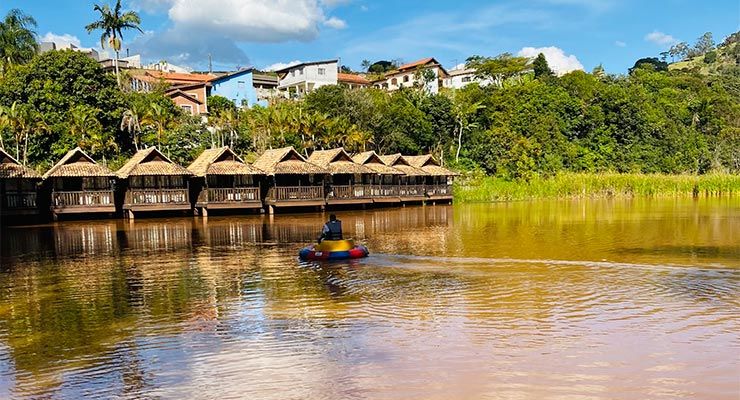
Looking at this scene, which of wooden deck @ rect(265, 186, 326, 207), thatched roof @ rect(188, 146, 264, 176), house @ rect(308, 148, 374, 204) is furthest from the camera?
house @ rect(308, 148, 374, 204)

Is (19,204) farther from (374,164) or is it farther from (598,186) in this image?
(598,186)

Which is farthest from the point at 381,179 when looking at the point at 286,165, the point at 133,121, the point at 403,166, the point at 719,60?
the point at 719,60

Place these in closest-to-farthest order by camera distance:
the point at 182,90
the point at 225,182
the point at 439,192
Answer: the point at 225,182 < the point at 439,192 < the point at 182,90

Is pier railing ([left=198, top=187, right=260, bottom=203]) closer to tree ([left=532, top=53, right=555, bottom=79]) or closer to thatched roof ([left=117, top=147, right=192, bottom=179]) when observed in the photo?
thatched roof ([left=117, top=147, right=192, bottom=179])

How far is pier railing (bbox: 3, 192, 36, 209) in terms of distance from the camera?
3177 centimetres

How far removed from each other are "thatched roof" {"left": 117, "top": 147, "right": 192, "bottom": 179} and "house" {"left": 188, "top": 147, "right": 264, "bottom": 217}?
1.26 meters

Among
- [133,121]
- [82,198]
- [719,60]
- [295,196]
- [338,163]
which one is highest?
[719,60]

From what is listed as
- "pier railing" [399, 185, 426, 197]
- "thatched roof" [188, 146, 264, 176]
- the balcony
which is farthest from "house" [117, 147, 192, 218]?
Result: "pier railing" [399, 185, 426, 197]

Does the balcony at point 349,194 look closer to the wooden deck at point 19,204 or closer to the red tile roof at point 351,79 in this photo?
the wooden deck at point 19,204

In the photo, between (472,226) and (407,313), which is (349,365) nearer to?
(407,313)

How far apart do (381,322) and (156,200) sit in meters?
26.9

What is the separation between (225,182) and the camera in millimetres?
36750

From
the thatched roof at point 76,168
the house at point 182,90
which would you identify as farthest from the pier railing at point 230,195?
the house at point 182,90

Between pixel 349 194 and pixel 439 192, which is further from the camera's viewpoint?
pixel 439 192
